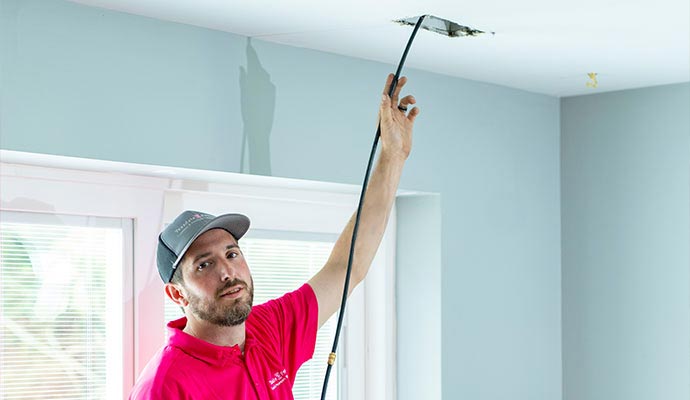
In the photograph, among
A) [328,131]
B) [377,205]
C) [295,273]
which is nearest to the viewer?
[377,205]

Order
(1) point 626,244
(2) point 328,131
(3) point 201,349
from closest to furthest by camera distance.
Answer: (3) point 201,349
(2) point 328,131
(1) point 626,244

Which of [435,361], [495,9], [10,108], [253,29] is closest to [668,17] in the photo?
[495,9]

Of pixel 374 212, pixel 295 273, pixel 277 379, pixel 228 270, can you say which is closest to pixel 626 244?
pixel 295 273

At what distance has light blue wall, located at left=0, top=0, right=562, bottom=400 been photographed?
249 cm

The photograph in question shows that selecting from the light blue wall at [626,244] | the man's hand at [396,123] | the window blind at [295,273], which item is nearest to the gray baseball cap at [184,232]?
the man's hand at [396,123]

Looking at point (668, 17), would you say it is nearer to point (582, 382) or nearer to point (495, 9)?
point (495, 9)

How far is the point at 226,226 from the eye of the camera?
7.68 ft

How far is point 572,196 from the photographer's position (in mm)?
3711

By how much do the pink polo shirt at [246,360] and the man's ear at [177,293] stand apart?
56 mm

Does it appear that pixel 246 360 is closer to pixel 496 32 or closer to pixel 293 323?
pixel 293 323

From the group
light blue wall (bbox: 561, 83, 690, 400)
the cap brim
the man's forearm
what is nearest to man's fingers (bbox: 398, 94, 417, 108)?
the man's forearm

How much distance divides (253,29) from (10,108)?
654 mm

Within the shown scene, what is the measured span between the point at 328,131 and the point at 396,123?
0.66m

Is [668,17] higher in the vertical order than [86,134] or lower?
higher
